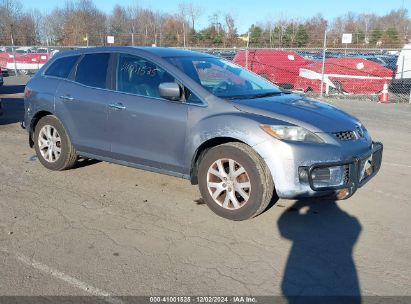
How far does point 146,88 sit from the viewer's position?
193 inches

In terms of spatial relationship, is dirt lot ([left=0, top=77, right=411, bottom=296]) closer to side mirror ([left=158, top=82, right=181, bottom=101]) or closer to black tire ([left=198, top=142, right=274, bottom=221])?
black tire ([left=198, top=142, right=274, bottom=221])

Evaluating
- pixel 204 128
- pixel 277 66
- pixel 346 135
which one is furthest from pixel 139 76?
pixel 277 66

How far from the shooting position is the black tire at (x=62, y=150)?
18.7 ft

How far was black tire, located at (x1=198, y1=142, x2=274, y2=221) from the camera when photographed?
4.11m

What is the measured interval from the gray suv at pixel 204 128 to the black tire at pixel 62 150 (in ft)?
0.05

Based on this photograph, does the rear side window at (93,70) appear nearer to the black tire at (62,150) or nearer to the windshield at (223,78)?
the black tire at (62,150)

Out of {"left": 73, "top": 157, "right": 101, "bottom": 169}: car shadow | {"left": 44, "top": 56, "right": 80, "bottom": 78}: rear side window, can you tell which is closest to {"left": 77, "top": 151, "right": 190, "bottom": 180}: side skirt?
{"left": 73, "top": 157, "right": 101, "bottom": 169}: car shadow

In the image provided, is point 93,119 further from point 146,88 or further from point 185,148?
point 185,148

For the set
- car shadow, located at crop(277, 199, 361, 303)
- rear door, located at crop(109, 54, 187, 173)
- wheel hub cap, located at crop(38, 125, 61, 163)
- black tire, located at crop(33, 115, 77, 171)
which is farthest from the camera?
wheel hub cap, located at crop(38, 125, 61, 163)

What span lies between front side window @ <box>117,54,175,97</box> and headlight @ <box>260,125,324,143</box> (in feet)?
4.33

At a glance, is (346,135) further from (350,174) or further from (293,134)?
(293,134)

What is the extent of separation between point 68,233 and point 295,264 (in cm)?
205

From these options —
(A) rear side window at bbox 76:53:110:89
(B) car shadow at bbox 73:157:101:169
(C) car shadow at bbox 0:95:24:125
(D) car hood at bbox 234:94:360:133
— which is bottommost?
(B) car shadow at bbox 73:157:101:169

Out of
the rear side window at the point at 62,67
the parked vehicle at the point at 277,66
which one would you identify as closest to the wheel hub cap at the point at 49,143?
the rear side window at the point at 62,67
